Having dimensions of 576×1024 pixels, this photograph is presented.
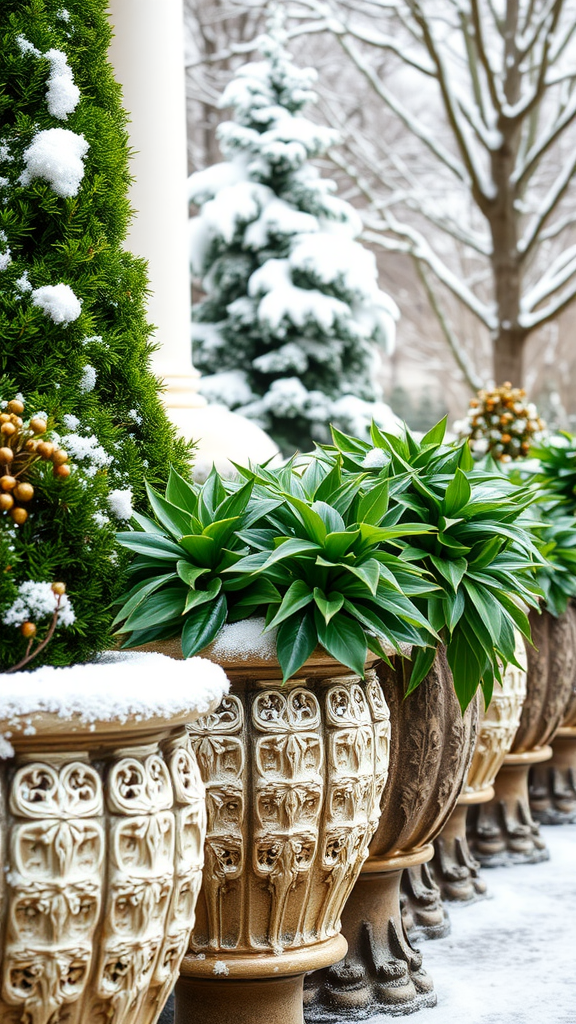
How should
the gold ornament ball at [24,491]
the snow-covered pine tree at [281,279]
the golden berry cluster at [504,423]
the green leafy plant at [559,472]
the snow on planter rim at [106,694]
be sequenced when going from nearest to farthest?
the snow on planter rim at [106,694], the gold ornament ball at [24,491], the green leafy plant at [559,472], the golden berry cluster at [504,423], the snow-covered pine tree at [281,279]

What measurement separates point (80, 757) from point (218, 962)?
93 cm

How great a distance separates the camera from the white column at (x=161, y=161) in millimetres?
4605

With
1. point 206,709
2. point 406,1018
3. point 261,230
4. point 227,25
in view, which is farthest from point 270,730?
point 227,25

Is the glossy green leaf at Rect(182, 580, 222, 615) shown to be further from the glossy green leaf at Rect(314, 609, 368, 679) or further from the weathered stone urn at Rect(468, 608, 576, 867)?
the weathered stone urn at Rect(468, 608, 576, 867)

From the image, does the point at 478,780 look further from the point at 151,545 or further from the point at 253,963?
the point at 151,545

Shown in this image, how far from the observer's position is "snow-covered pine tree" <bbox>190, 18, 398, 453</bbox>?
10086mm

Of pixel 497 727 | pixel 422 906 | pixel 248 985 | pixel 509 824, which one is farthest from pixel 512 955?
pixel 248 985

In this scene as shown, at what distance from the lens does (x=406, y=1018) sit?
123 inches

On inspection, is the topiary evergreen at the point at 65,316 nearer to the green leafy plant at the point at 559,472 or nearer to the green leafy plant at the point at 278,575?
the green leafy plant at the point at 278,575

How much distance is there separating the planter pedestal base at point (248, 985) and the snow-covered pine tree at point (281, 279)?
299 inches

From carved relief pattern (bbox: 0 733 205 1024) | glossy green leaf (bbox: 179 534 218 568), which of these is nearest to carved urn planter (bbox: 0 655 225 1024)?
carved relief pattern (bbox: 0 733 205 1024)

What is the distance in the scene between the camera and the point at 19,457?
6.59ft

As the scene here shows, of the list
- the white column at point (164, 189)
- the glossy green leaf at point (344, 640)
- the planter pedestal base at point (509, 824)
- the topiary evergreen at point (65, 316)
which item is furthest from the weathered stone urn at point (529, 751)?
the topiary evergreen at point (65, 316)

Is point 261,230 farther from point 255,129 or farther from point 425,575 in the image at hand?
point 425,575
